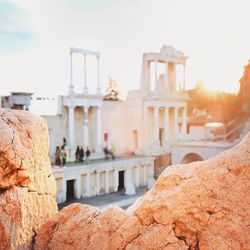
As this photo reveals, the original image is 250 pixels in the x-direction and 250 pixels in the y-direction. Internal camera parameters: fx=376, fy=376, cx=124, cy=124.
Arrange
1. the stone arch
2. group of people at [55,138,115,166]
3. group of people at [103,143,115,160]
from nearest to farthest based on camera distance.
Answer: group of people at [55,138,115,166] → group of people at [103,143,115,160] → the stone arch

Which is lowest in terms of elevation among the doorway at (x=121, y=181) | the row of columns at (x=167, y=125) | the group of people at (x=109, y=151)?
the doorway at (x=121, y=181)

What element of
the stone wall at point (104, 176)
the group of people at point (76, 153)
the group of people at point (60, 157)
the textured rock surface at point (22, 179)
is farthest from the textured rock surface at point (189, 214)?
the group of people at point (76, 153)

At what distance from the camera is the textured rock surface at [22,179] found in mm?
5840

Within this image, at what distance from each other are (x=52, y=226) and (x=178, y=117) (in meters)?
33.8

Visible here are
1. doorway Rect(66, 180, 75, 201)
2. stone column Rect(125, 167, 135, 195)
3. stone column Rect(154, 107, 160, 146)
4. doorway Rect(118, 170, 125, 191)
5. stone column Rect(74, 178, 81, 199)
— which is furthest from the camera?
stone column Rect(154, 107, 160, 146)

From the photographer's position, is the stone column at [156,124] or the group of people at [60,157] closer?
the group of people at [60,157]

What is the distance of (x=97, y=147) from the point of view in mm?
33375

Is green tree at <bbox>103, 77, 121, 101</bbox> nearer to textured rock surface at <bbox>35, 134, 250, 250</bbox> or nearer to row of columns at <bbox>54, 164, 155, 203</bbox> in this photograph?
row of columns at <bbox>54, 164, 155, 203</bbox>

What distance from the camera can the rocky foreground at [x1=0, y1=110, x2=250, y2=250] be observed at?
5.00m

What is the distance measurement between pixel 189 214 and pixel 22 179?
2838 mm

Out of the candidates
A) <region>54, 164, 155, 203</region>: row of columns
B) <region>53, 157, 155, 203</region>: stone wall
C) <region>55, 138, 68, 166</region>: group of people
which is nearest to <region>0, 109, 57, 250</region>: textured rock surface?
<region>53, 157, 155, 203</region>: stone wall

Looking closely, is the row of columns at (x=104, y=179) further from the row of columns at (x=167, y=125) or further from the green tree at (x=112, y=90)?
the green tree at (x=112, y=90)

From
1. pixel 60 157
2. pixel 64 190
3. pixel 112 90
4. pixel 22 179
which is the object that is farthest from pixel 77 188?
pixel 112 90

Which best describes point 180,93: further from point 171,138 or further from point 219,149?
point 219,149
